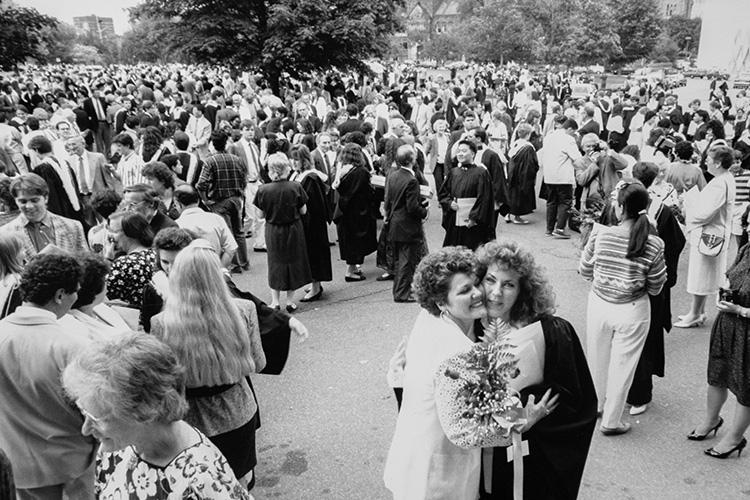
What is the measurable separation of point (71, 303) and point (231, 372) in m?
0.95

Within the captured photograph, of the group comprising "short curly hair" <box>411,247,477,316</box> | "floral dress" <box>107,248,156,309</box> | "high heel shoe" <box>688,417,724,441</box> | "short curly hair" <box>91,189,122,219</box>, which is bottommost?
"high heel shoe" <box>688,417,724,441</box>

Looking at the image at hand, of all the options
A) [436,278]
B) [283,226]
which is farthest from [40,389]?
[283,226]

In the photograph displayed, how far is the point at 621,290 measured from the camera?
479cm

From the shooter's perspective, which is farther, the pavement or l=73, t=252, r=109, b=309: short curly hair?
the pavement

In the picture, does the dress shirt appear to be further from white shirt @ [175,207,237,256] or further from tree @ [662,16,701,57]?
tree @ [662,16,701,57]

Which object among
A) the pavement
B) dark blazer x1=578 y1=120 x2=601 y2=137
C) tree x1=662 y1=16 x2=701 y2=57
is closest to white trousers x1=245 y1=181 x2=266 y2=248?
the pavement

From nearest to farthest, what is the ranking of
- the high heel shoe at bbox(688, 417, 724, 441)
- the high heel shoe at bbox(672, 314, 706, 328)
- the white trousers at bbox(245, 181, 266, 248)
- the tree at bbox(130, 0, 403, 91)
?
1. the high heel shoe at bbox(688, 417, 724, 441)
2. the high heel shoe at bbox(672, 314, 706, 328)
3. the white trousers at bbox(245, 181, 266, 248)
4. the tree at bbox(130, 0, 403, 91)

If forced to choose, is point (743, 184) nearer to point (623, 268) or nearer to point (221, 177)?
point (623, 268)

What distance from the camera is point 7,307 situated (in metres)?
4.14

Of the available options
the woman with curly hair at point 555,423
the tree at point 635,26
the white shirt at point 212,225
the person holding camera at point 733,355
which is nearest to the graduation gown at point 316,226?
the white shirt at point 212,225

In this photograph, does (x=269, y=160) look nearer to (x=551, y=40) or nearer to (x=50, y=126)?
(x=50, y=126)

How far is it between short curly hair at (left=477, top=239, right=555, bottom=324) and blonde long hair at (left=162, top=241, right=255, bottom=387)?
1.40 meters

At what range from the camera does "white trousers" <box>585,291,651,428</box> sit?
4.84m

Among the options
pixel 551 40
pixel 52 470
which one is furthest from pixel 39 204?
pixel 551 40
